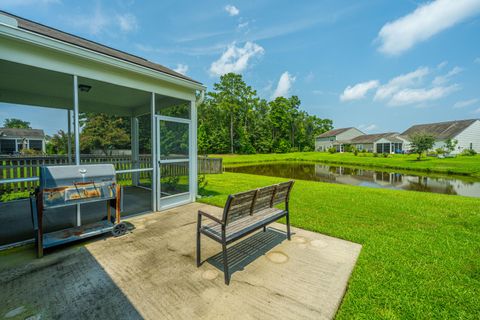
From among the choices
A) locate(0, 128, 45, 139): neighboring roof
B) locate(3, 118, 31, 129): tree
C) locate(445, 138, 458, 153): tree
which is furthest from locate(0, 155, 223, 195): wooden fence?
locate(445, 138, 458, 153): tree

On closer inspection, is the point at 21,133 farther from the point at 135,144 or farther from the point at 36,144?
the point at 135,144

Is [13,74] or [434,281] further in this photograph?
[13,74]

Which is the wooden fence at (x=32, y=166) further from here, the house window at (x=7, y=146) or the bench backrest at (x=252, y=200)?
the bench backrest at (x=252, y=200)

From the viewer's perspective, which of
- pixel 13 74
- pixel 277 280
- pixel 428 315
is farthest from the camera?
pixel 13 74

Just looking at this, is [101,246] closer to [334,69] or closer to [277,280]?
[277,280]

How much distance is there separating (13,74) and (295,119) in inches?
1824

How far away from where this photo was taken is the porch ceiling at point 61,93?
418cm

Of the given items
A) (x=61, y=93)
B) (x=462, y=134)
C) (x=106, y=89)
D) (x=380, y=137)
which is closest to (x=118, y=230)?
(x=106, y=89)

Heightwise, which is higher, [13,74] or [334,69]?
[334,69]

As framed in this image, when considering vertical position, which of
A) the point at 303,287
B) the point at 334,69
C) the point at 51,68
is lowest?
the point at 303,287

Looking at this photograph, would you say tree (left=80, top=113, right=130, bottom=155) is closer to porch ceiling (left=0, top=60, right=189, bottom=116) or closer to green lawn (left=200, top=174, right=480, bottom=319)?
porch ceiling (left=0, top=60, right=189, bottom=116)

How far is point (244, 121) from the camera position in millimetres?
41656

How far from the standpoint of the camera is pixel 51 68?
342cm

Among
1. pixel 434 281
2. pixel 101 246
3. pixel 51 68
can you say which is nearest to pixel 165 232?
pixel 101 246
